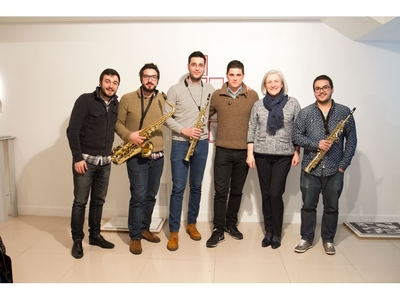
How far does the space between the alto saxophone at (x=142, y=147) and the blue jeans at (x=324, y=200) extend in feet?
4.51

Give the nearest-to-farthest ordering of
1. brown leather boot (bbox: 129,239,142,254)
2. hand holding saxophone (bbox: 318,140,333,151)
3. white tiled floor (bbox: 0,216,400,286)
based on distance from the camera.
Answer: white tiled floor (bbox: 0,216,400,286) → hand holding saxophone (bbox: 318,140,333,151) → brown leather boot (bbox: 129,239,142,254)

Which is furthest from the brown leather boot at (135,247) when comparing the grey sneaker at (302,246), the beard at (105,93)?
the grey sneaker at (302,246)

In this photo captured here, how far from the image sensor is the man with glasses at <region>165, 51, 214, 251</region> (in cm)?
302

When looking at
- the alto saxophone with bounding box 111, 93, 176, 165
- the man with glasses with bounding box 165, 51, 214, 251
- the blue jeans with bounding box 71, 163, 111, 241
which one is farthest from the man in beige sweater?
the blue jeans with bounding box 71, 163, 111, 241

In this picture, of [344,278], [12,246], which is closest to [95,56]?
[12,246]

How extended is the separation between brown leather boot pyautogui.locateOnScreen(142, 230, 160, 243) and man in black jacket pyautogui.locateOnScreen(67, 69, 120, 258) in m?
0.60

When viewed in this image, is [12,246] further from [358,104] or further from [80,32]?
[358,104]

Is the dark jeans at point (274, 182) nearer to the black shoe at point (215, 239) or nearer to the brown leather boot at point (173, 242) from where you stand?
the black shoe at point (215, 239)

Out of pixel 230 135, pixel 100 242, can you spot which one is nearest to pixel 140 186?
pixel 100 242

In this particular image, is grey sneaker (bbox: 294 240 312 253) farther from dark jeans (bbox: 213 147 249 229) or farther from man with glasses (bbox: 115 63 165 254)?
man with glasses (bbox: 115 63 165 254)

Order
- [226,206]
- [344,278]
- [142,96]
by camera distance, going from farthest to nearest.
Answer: [226,206] < [142,96] < [344,278]

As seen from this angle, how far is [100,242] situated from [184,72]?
1.97m

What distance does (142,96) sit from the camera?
9.71ft

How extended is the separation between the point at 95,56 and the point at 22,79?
35.6 inches
